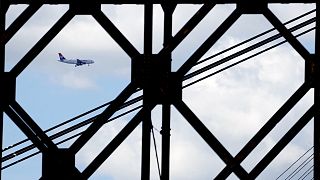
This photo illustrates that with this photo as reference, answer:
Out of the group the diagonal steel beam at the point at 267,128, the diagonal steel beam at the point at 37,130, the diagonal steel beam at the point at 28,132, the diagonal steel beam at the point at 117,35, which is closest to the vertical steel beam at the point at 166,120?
the diagonal steel beam at the point at 117,35

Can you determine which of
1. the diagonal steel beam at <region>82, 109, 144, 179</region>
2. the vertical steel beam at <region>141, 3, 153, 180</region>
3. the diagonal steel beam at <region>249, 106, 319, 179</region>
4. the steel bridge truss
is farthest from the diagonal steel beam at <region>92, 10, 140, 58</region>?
the diagonal steel beam at <region>249, 106, 319, 179</region>

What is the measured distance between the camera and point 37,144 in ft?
37.0

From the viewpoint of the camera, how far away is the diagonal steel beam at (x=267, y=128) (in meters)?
11.2

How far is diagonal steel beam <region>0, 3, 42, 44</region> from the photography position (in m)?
11.6

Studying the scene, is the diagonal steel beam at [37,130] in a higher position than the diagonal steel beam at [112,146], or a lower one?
higher

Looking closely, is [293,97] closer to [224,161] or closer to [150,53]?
[224,161]

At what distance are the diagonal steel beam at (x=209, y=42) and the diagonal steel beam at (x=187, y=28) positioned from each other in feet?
0.83

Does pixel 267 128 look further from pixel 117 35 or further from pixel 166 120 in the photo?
pixel 117 35

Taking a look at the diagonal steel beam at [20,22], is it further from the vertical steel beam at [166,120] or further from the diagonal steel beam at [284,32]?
the diagonal steel beam at [284,32]

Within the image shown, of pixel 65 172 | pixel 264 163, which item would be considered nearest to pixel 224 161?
pixel 264 163

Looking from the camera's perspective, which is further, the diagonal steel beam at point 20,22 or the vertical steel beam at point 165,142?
the vertical steel beam at point 165,142

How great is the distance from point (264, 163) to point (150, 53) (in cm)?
198

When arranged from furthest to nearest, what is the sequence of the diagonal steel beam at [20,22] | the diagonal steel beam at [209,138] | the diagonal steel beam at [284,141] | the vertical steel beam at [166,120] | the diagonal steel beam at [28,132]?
the vertical steel beam at [166,120] < the diagonal steel beam at [20,22] < the diagonal steel beam at [28,132] < the diagonal steel beam at [284,141] < the diagonal steel beam at [209,138]

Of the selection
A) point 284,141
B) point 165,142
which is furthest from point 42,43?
point 284,141
